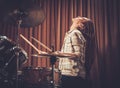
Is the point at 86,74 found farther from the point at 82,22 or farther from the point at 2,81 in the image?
the point at 2,81

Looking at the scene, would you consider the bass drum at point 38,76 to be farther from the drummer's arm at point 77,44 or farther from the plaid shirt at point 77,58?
the drummer's arm at point 77,44

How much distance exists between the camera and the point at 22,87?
4.74 m

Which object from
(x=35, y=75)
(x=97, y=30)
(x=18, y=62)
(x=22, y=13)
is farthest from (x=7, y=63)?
(x=97, y=30)

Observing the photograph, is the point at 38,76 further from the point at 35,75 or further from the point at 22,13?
the point at 22,13

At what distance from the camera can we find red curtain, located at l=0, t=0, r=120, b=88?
5.41m

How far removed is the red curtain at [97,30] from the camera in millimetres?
5406

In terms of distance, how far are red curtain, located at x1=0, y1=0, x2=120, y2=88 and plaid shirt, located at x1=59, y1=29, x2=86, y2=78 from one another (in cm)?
89

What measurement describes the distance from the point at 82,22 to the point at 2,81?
1548 mm

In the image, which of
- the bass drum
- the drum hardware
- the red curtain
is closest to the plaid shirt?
the bass drum

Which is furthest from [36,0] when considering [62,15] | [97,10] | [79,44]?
[79,44]

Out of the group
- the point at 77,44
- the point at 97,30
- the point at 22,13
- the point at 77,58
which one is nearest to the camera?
the point at 77,58

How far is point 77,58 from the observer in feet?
14.6

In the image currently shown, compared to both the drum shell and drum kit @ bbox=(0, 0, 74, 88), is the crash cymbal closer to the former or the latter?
drum kit @ bbox=(0, 0, 74, 88)

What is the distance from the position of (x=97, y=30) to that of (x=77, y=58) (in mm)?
1264
